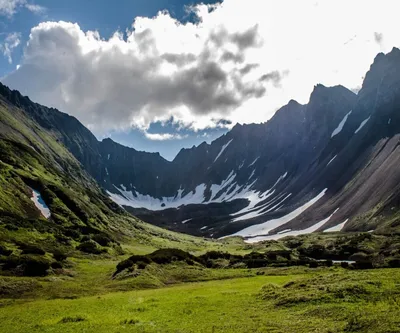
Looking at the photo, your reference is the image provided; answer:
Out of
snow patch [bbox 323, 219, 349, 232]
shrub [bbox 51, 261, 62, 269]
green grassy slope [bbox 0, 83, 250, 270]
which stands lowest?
snow patch [bbox 323, 219, 349, 232]

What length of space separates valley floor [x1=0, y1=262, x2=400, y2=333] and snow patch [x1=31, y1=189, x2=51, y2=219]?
83956 millimetres

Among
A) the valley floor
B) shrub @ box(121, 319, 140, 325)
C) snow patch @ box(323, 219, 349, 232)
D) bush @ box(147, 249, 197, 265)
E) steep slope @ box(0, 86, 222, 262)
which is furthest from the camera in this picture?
snow patch @ box(323, 219, 349, 232)

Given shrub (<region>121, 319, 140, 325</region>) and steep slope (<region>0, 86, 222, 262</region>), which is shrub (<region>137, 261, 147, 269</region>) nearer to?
steep slope (<region>0, 86, 222, 262</region>)

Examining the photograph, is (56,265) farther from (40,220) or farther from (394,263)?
(40,220)

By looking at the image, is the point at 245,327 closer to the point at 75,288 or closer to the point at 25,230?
the point at 75,288

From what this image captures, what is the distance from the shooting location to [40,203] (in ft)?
424

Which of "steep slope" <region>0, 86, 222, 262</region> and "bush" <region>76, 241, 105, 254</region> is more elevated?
"steep slope" <region>0, 86, 222, 262</region>

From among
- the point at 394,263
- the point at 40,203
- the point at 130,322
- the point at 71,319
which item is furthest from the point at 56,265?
the point at 40,203

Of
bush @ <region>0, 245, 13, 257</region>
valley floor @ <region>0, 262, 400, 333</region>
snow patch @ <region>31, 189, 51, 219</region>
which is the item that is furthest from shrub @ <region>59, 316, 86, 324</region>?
snow patch @ <region>31, 189, 51, 219</region>

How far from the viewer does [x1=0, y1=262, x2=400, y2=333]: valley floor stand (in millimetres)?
24828

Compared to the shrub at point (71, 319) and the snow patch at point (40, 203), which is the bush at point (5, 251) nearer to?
the shrub at point (71, 319)

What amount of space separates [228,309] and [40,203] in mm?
113203

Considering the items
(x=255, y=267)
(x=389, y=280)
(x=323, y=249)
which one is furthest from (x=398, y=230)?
(x=389, y=280)

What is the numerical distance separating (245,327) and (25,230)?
3124 inches
